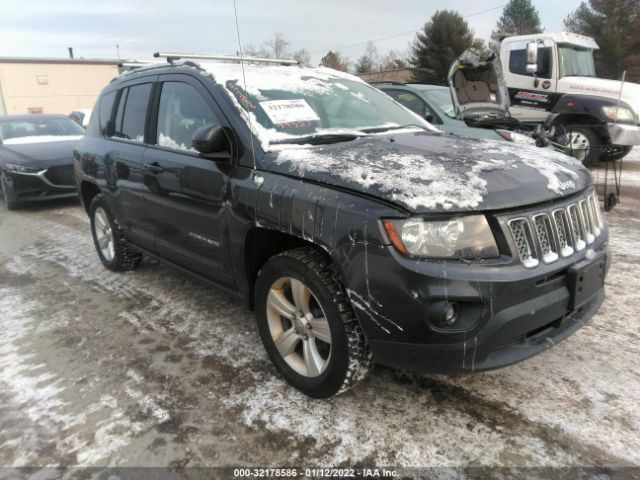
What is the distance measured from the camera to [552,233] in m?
2.21

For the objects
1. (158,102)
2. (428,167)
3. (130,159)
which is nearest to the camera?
(428,167)

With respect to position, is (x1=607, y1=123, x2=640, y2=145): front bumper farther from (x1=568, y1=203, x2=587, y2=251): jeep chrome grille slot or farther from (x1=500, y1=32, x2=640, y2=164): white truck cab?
(x1=568, y1=203, x2=587, y2=251): jeep chrome grille slot

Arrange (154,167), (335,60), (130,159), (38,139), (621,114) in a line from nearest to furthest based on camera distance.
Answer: (154,167) < (130,159) < (38,139) < (621,114) < (335,60)

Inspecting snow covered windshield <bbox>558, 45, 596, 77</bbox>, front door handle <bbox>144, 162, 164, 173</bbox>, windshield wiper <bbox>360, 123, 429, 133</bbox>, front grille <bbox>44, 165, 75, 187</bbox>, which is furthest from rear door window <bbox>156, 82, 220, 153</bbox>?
snow covered windshield <bbox>558, 45, 596, 77</bbox>

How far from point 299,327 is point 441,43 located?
3414 centimetres

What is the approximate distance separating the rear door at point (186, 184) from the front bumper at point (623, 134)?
27.0 feet

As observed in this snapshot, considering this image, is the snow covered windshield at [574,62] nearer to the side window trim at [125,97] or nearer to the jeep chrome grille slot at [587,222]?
the jeep chrome grille slot at [587,222]

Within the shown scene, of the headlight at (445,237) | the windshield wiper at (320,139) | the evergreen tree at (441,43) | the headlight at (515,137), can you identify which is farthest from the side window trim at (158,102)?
the evergreen tree at (441,43)

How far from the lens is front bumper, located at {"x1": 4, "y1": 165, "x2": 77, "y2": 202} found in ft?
25.5

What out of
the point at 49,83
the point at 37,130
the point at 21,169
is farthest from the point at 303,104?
the point at 49,83

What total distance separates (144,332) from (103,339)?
0.28 meters

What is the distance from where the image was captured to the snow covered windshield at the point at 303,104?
9.36 feet

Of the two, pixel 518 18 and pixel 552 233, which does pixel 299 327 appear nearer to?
pixel 552 233

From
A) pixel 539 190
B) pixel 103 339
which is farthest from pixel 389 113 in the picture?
pixel 103 339
